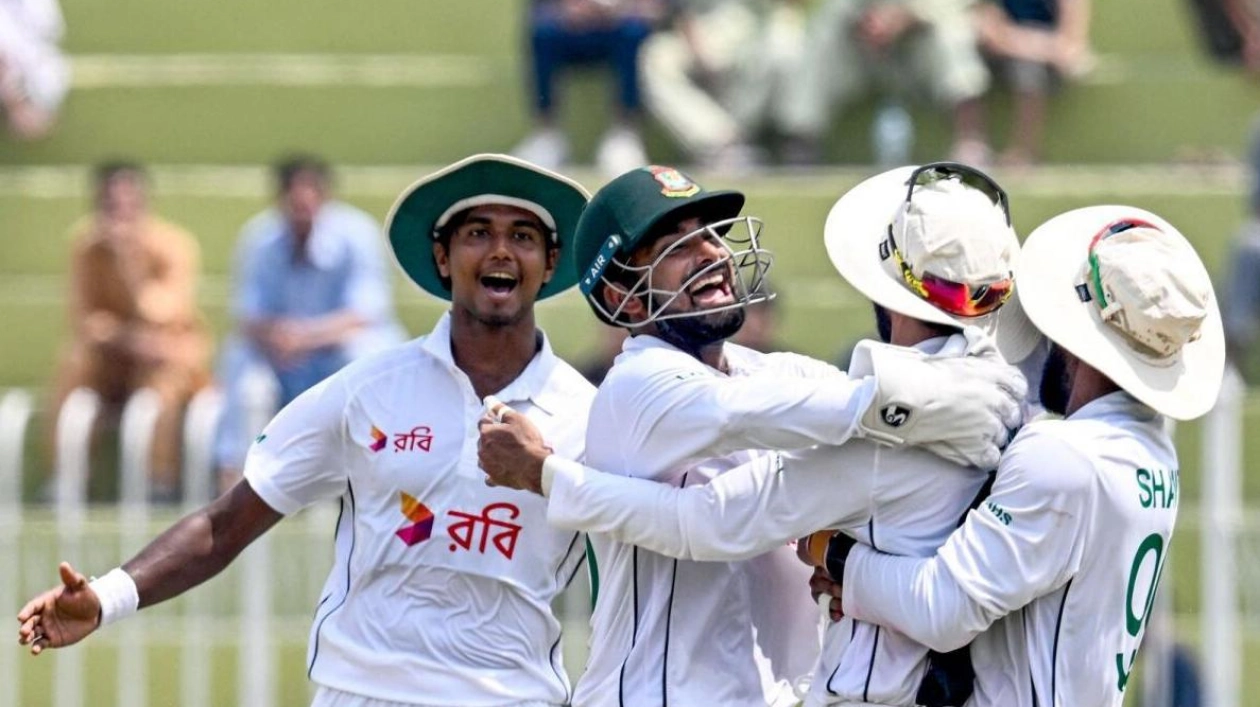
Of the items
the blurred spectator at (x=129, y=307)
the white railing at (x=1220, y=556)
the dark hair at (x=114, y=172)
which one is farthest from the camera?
the dark hair at (x=114, y=172)

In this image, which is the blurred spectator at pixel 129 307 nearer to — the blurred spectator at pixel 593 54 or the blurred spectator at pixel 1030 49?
the blurred spectator at pixel 593 54

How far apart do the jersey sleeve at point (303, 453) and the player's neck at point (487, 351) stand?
278 millimetres

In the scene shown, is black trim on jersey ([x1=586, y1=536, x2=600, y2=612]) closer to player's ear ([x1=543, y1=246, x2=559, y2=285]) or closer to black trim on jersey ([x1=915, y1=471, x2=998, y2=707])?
player's ear ([x1=543, y1=246, x2=559, y2=285])

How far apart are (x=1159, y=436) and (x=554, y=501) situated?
1.17m

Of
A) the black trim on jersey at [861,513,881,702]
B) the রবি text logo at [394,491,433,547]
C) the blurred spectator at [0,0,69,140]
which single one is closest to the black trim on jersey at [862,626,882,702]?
the black trim on jersey at [861,513,881,702]

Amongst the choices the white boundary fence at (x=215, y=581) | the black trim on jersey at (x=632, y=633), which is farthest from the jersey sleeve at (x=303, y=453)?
the white boundary fence at (x=215, y=581)

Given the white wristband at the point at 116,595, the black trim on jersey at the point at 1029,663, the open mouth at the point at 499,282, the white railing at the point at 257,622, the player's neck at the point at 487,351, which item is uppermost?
the open mouth at the point at 499,282

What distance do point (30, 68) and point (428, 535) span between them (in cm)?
815

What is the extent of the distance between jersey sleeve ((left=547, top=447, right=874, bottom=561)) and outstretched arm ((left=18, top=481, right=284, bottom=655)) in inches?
43.2

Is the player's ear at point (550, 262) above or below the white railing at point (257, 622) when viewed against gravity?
above

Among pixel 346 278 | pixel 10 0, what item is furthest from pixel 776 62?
pixel 10 0

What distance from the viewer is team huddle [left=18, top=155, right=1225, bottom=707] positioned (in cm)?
450

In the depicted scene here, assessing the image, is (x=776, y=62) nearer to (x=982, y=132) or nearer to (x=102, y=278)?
(x=982, y=132)

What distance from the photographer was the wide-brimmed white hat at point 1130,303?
177 inches
